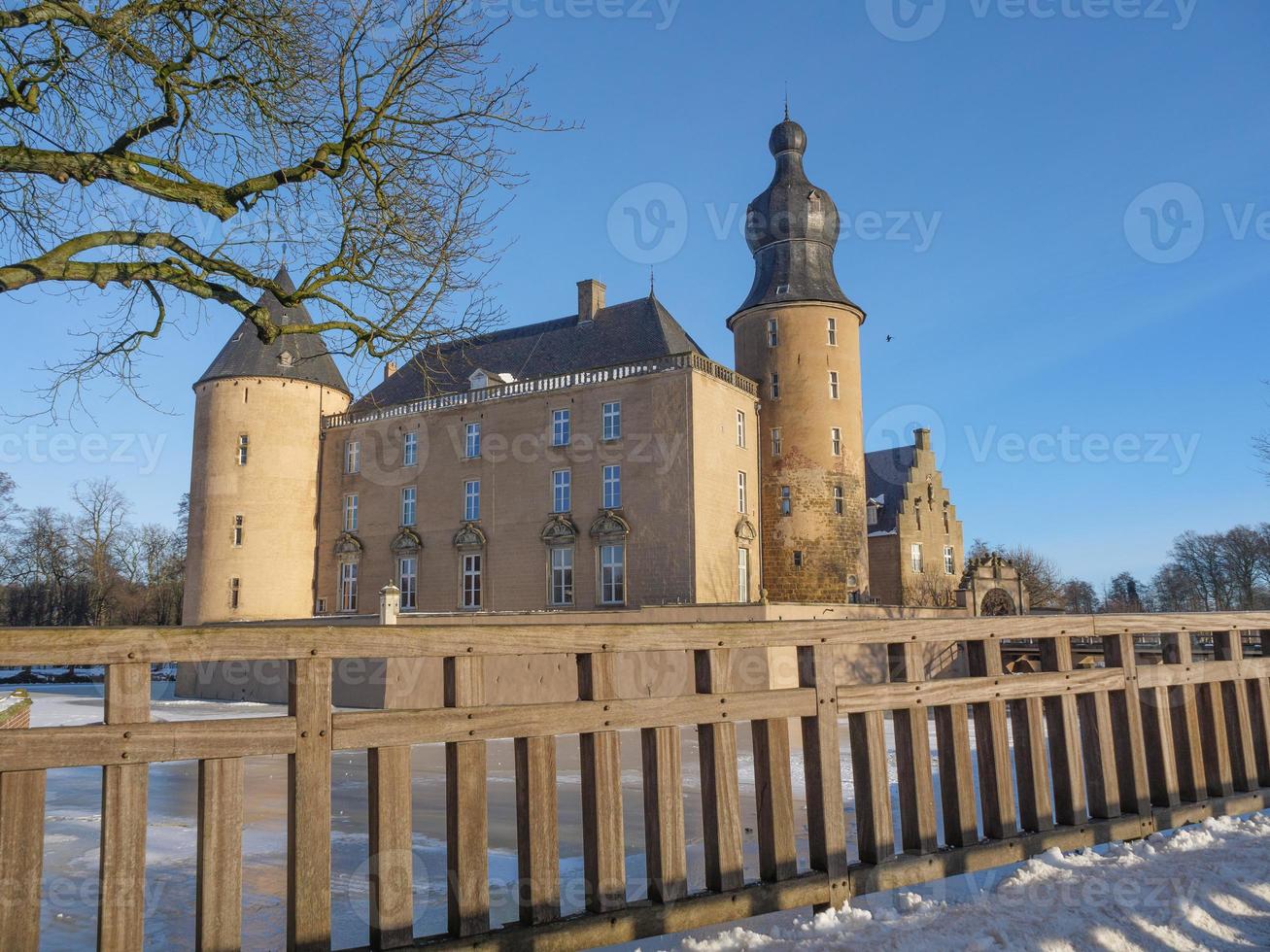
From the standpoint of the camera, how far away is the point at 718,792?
15.0 feet

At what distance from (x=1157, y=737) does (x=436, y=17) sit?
8.02 meters

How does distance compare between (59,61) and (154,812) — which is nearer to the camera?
(59,61)

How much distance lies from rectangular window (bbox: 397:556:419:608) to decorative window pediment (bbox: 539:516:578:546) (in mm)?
7101

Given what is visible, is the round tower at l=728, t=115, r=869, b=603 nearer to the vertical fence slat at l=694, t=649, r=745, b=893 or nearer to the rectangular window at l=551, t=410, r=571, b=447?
the rectangular window at l=551, t=410, r=571, b=447

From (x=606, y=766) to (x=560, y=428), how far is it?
109 feet

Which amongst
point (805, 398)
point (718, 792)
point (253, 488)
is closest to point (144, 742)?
point (718, 792)

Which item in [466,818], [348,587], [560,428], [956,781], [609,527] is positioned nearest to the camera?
[466,818]

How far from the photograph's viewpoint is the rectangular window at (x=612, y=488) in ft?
116

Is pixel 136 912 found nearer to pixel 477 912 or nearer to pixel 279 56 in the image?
pixel 477 912

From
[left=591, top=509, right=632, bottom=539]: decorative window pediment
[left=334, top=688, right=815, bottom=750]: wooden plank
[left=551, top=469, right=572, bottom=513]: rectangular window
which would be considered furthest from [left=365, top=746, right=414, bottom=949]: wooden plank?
[left=551, top=469, right=572, bottom=513]: rectangular window

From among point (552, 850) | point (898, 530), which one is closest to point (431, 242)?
point (552, 850)

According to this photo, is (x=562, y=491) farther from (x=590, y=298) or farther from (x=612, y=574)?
(x=590, y=298)

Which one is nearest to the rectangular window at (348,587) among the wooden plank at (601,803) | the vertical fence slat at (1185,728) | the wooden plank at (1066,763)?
the vertical fence slat at (1185,728)

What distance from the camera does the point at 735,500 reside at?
3656 cm
